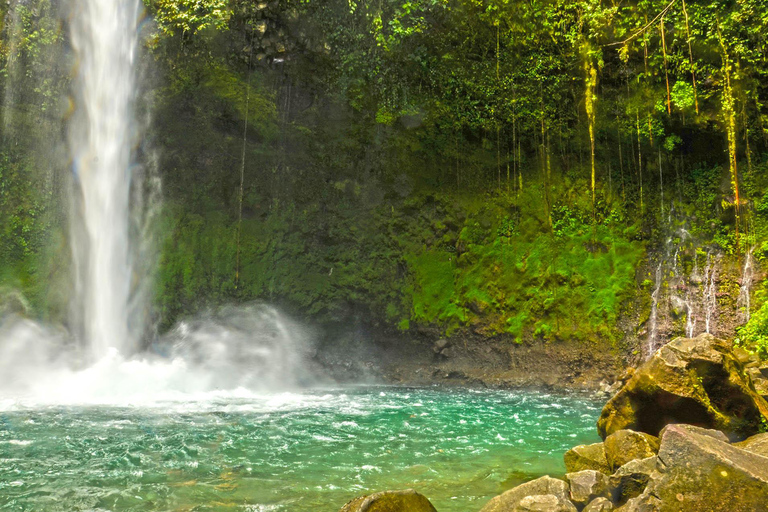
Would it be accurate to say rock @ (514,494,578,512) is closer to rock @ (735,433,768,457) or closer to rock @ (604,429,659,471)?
rock @ (604,429,659,471)

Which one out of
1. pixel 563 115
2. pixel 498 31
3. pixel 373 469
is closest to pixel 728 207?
pixel 563 115

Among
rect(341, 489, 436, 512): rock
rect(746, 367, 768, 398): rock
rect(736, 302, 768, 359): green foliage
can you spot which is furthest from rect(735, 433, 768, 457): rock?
rect(736, 302, 768, 359): green foliage

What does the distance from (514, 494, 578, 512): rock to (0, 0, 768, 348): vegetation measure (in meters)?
9.72

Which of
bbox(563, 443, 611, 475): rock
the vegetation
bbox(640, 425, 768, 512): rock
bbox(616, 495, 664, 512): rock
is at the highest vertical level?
the vegetation

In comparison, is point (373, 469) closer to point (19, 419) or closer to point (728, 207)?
point (19, 419)

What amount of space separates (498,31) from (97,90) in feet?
33.8

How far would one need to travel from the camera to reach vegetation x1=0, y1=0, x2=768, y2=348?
1338 centimetres

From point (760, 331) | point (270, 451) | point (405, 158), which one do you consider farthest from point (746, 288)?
point (270, 451)

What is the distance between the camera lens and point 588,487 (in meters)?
4.07

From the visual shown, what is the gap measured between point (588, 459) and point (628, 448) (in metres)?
0.43

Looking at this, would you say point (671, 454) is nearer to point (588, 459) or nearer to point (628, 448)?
point (628, 448)

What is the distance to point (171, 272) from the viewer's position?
1416cm

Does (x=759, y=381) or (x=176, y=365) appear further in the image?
(x=176, y=365)

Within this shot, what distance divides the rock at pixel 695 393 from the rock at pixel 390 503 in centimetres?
286
